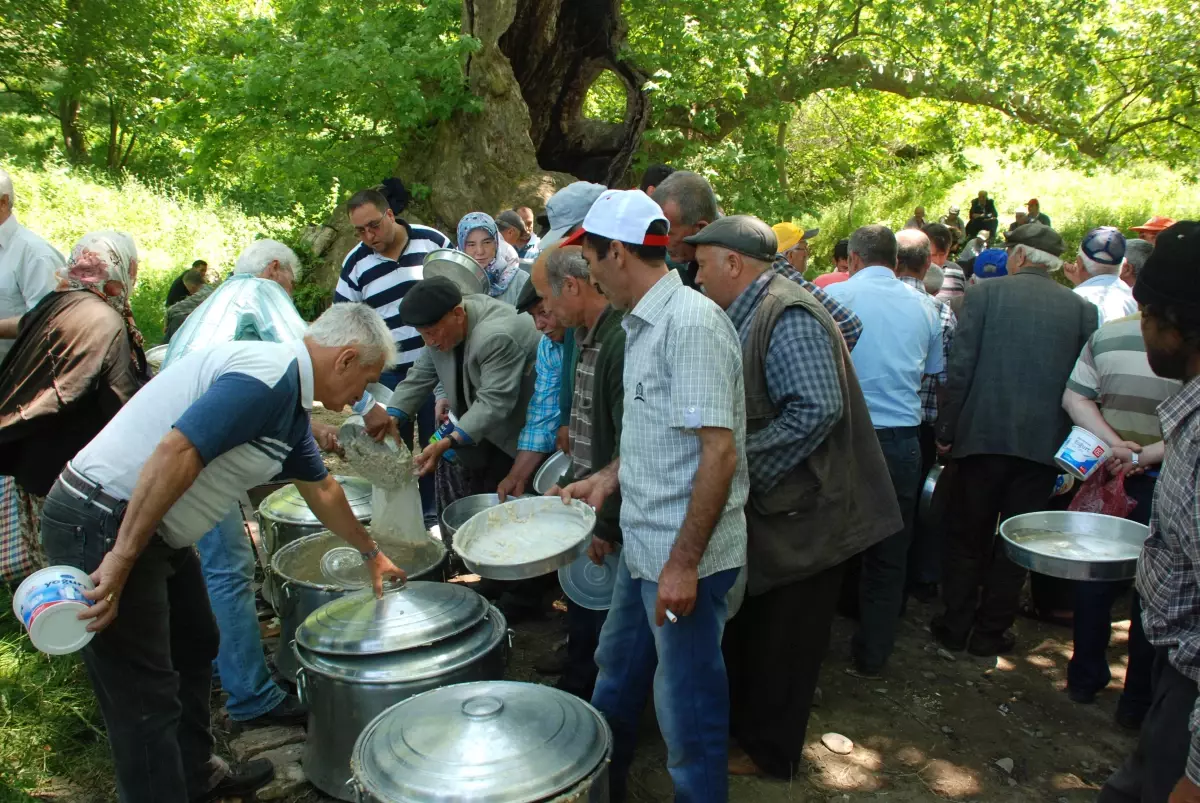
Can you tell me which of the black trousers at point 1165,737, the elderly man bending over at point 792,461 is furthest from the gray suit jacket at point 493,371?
the black trousers at point 1165,737

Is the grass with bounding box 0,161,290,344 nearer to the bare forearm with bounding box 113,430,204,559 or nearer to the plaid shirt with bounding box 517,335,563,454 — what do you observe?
the plaid shirt with bounding box 517,335,563,454

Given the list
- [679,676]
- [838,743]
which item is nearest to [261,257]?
[679,676]

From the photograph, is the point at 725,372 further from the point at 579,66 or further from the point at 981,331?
the point at 579,66

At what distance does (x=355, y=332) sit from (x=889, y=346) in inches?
105

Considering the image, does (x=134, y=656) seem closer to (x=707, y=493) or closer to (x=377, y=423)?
(x=377, y=423)

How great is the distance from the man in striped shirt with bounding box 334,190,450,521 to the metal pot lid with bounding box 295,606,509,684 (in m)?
2.27

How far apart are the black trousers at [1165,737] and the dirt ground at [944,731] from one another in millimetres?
1441

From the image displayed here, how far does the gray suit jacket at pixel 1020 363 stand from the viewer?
427 centimetres

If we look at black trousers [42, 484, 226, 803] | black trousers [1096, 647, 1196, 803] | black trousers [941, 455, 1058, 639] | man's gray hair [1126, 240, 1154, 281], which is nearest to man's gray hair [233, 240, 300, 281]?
black trousers [42, 484, 226, 803]

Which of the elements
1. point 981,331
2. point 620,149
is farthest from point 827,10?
point 981,331

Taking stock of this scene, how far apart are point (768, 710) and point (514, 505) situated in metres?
1.29

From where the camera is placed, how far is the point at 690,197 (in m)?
3.66

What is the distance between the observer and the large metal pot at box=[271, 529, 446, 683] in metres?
3.63

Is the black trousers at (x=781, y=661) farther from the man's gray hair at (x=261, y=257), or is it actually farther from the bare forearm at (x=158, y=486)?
the man's gray hair at (x=261, y=257)
